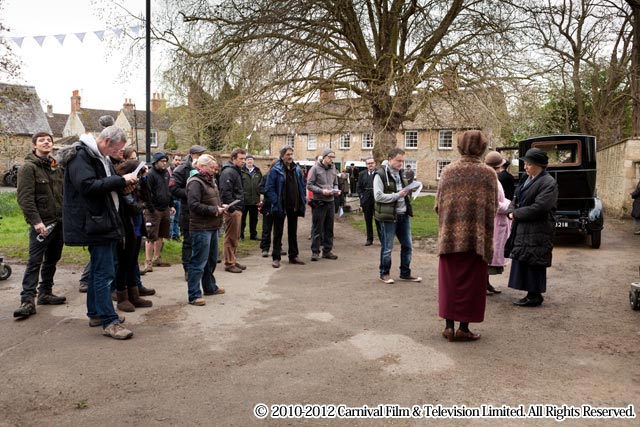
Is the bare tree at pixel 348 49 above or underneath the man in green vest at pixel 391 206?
above

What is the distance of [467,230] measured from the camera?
504 cm

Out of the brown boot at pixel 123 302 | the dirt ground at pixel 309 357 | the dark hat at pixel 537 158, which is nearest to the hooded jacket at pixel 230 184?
the dirt ground at pixel 309 357

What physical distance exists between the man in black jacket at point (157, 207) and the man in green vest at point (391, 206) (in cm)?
346

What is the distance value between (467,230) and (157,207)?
5.39m

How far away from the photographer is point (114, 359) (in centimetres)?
462

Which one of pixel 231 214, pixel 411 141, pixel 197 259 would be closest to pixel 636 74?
pixel 231 214

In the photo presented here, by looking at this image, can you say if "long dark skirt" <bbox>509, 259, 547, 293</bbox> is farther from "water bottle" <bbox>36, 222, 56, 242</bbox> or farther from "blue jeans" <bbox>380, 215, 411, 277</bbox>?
"water bottle" <bbox>36, 222, 56, 242</bbox>

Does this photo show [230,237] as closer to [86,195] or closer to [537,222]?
[86,195]

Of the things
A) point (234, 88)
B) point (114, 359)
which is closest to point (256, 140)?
point (234, 88)

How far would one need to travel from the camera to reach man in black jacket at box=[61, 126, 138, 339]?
197 inches

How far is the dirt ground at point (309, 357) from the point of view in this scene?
3715mm

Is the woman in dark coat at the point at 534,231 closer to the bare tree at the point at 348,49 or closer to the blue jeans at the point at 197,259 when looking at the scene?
the blue jeans at the point at 197,259

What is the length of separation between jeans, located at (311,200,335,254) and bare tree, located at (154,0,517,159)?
17.8 ft

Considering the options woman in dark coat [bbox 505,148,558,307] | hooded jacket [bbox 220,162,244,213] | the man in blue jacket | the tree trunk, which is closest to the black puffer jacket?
woman in dark coat [bbox 505,148,558,307]
